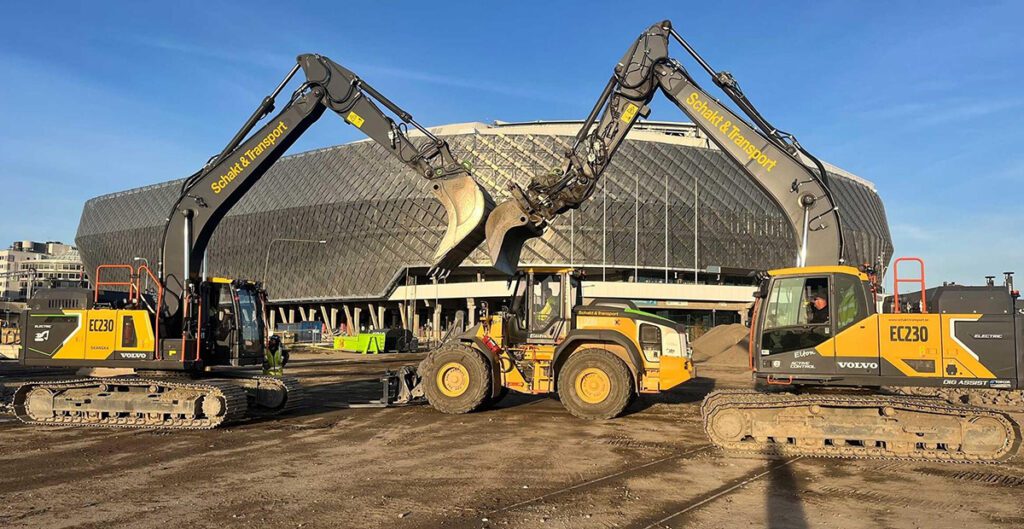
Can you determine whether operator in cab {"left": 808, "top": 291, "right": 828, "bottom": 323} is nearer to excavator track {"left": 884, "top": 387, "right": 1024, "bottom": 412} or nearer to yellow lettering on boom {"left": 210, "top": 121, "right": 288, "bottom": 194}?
excavator track {"left": 884, "top": 387, "right": 1024, "bottom": 412}

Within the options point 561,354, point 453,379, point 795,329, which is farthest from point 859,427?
point 453,379

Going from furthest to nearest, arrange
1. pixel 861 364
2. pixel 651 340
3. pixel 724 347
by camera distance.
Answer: pixel 724 347
pixel 651 340
pixel 861 364

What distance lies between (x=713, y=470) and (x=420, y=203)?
65.5 m

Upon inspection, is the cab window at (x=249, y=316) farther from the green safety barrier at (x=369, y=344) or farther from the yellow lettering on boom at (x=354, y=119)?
the green safety barrier at (x=369, y=344)

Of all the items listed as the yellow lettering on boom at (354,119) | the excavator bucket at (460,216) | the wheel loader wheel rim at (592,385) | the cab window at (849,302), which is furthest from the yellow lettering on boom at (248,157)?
the cab window at (849,302)

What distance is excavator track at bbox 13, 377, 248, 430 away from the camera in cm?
1261

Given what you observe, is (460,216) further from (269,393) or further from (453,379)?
(269,393)

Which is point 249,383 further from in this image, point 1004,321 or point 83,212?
point 83,212

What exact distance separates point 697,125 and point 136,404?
467 inches

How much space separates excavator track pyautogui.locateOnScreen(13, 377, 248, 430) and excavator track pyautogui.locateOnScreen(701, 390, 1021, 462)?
8320mm

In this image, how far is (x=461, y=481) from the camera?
869 cm

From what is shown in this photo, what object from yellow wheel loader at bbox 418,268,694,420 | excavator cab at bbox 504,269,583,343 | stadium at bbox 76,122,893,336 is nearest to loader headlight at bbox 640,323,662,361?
yellow wheel loader at bbox 418,268,694,420

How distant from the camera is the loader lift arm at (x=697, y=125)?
1259 cm

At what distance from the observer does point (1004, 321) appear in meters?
10.2
